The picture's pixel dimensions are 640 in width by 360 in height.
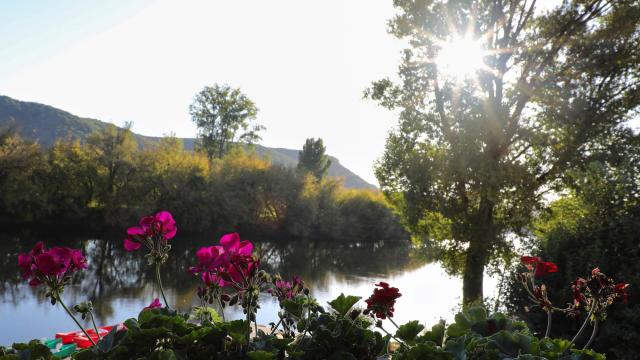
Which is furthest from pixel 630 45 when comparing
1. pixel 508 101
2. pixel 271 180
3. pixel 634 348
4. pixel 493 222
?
pixel 271 180

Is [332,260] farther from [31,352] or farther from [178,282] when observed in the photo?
[31,352]

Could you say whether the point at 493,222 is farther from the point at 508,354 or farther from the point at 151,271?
the point at 151,271

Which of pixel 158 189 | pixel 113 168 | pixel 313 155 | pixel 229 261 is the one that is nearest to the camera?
pixel 229 261

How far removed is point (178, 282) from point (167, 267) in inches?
163

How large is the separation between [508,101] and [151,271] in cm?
2001

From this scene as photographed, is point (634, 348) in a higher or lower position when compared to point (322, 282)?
higher

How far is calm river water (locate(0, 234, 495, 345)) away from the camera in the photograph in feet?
54.5

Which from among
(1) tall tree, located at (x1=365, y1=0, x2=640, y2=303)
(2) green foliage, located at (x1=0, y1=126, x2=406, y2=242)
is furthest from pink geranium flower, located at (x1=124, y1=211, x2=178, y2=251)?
(2) green foliage, located at (x1=0, y1=126, x2=406, y2=242)

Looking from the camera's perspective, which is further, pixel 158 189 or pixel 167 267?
pixel 158 189

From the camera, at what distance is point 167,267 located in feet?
86.0

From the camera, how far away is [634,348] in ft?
20.1

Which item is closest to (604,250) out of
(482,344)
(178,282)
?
(482,344)

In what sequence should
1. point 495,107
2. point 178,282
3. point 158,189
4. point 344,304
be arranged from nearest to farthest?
point 344,304 → point 495,107 → point 178,282 → point 158,189

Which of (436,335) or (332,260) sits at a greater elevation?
(436,335)
